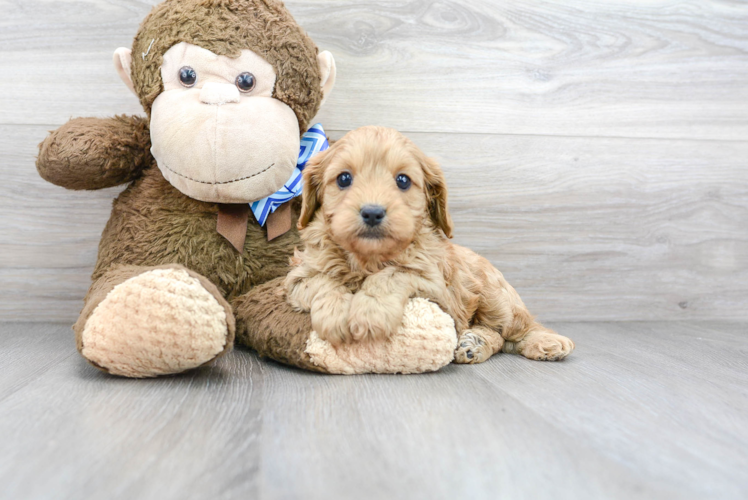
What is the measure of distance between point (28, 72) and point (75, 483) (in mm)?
1499

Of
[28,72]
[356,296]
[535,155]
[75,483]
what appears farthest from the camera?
[535,155]

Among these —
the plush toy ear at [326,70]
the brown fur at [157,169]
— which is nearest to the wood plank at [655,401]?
the brown fur at [157,169]

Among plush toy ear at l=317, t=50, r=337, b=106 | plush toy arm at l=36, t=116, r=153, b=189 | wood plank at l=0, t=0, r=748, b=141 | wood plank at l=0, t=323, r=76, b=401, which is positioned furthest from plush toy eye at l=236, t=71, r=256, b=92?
wood plank at l=0, t=323, r=76, b=401

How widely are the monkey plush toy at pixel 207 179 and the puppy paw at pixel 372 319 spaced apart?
0.05m

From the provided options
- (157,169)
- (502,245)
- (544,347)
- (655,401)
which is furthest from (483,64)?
(655,401)

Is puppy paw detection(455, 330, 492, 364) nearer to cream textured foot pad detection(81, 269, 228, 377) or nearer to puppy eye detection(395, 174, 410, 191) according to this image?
puppy eye detection(395, 174, 410, 191)

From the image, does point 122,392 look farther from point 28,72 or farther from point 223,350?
point 28,72

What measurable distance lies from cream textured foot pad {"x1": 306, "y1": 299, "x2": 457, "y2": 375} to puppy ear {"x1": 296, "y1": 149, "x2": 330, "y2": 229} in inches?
11.5

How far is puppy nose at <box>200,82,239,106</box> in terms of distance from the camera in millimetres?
1351

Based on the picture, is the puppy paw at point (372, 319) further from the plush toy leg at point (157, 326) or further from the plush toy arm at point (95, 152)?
the plush toy arm at point (95, 152)

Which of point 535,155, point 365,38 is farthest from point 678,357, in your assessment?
point 365,38

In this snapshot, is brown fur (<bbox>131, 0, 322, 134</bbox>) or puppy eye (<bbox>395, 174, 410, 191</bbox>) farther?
brown fur (<bbox>131, 0, 322, 134</bbox>)

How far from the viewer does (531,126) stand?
196 centimetres

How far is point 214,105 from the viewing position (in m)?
1.35
